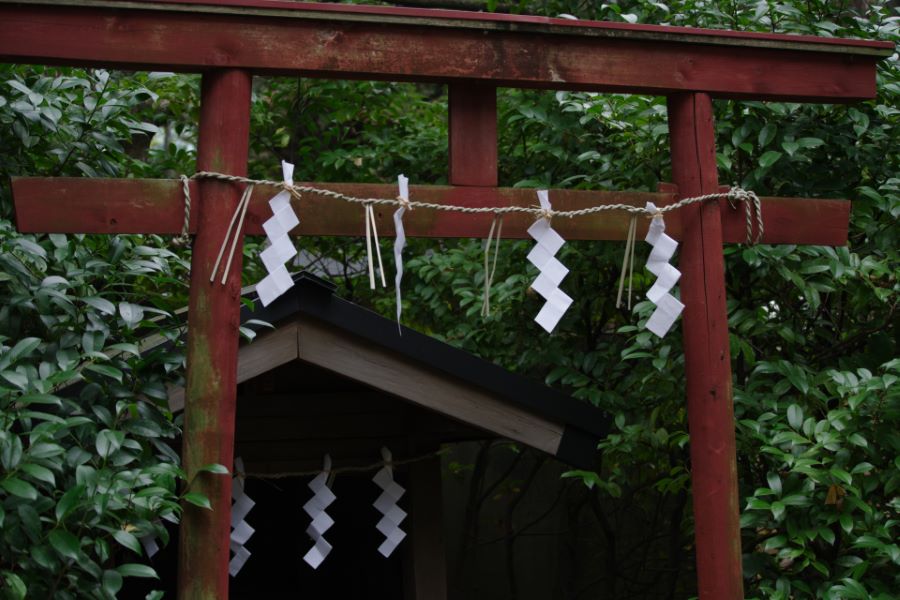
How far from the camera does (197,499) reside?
2867 mm

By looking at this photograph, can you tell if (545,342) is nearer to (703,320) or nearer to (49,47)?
(703,320)

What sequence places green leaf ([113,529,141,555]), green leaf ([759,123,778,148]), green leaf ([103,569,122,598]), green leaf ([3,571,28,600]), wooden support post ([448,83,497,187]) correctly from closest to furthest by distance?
1. green leaf ([3,571,28,600])
2. green leaf ([113,529,141,555])
3. green leaf ([103,569,122,598])
4. wooden support post ([448,83,497,187])
5. green leaf ([759,123,778,148])

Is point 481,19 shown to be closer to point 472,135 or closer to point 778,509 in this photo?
point 472,135

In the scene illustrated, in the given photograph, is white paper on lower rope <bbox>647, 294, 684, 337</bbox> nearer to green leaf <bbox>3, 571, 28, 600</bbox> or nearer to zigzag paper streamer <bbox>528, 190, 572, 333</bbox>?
zigzag paper streamer <bbox>528, 190, 572, 333</bbox>

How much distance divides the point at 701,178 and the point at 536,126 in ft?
6.81

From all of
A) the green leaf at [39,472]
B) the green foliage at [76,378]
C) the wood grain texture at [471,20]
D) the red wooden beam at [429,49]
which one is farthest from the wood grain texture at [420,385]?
the green leaf at [39,472]

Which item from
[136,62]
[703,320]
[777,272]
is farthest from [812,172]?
[136,62]

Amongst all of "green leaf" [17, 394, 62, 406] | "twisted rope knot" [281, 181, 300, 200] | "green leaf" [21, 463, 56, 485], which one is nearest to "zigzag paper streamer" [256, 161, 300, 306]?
"twisted rope knot" [281, 181, 300, 200]

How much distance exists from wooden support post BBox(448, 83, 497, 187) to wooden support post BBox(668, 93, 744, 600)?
2.16 ft

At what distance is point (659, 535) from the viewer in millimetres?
6145

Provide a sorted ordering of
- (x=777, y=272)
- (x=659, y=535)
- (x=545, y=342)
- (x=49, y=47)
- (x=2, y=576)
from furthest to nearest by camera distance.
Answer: (x=659, y=535)
(x=545, y=342)
(x=777, y=272)
(x=49, y=47)
(x=2, y=576)

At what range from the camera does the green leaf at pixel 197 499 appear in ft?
9.37

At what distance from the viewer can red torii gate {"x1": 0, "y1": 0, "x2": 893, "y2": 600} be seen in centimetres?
297

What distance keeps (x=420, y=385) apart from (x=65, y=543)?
1683 mm
